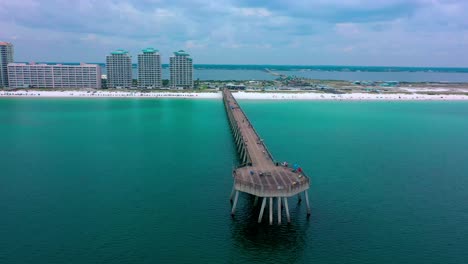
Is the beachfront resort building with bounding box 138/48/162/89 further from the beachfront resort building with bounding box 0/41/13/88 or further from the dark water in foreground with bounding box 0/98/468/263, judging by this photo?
the dark water in foreground with bounding box 0/98/468/263

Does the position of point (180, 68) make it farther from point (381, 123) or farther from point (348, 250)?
point (348, 250)

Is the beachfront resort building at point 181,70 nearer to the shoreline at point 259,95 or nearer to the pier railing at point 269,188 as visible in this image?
the shoreline at point 259,95

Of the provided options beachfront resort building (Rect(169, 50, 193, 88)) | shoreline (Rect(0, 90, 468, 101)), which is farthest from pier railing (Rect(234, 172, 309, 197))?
beachfront resort building (Rect(169, 50, 193, 88))

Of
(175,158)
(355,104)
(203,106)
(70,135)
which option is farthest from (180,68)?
(175,158)

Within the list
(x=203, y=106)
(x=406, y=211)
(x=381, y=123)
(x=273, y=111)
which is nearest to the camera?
(x=406, y=211)

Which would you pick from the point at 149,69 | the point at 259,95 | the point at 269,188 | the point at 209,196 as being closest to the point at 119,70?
the point at 149,69
